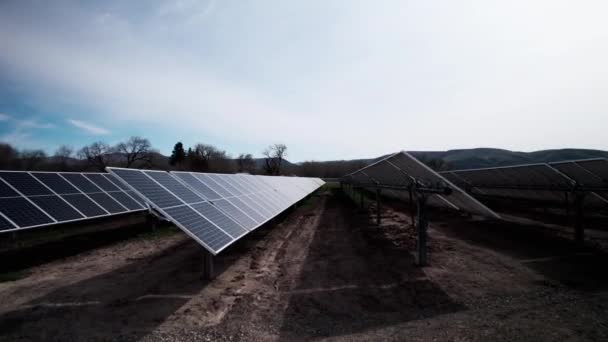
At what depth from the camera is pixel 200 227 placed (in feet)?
23.0

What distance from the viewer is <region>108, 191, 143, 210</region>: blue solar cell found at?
1564cm

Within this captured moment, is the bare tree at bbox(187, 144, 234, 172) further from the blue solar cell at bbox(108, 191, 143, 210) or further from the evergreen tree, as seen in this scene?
the blue solar cell at bbox(108, 191, 143, 210)

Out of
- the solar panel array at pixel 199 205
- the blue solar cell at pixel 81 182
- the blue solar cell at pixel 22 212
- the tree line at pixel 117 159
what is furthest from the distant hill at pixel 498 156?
the blue solar cell at pixel 22 212

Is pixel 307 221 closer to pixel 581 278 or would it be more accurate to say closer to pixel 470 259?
pixel 470 259

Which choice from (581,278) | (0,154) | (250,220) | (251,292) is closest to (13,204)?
(250,220)

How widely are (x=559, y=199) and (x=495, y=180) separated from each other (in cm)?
441

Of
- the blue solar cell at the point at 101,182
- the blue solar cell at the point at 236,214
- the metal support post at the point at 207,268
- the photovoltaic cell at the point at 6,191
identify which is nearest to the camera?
the metal support post at the point at 207,268

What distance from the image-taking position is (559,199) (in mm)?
18906

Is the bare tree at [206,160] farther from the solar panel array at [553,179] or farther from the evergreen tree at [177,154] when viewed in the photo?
the solar panel array at [553,179]

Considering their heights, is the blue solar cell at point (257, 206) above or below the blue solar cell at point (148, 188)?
below

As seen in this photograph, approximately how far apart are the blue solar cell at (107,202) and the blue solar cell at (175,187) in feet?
22.3

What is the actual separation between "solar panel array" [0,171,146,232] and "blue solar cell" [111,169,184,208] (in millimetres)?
5665

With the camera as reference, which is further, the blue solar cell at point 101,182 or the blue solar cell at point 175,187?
the blue solar cell at point 101,182

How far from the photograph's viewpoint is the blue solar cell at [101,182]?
1666 centimetres
